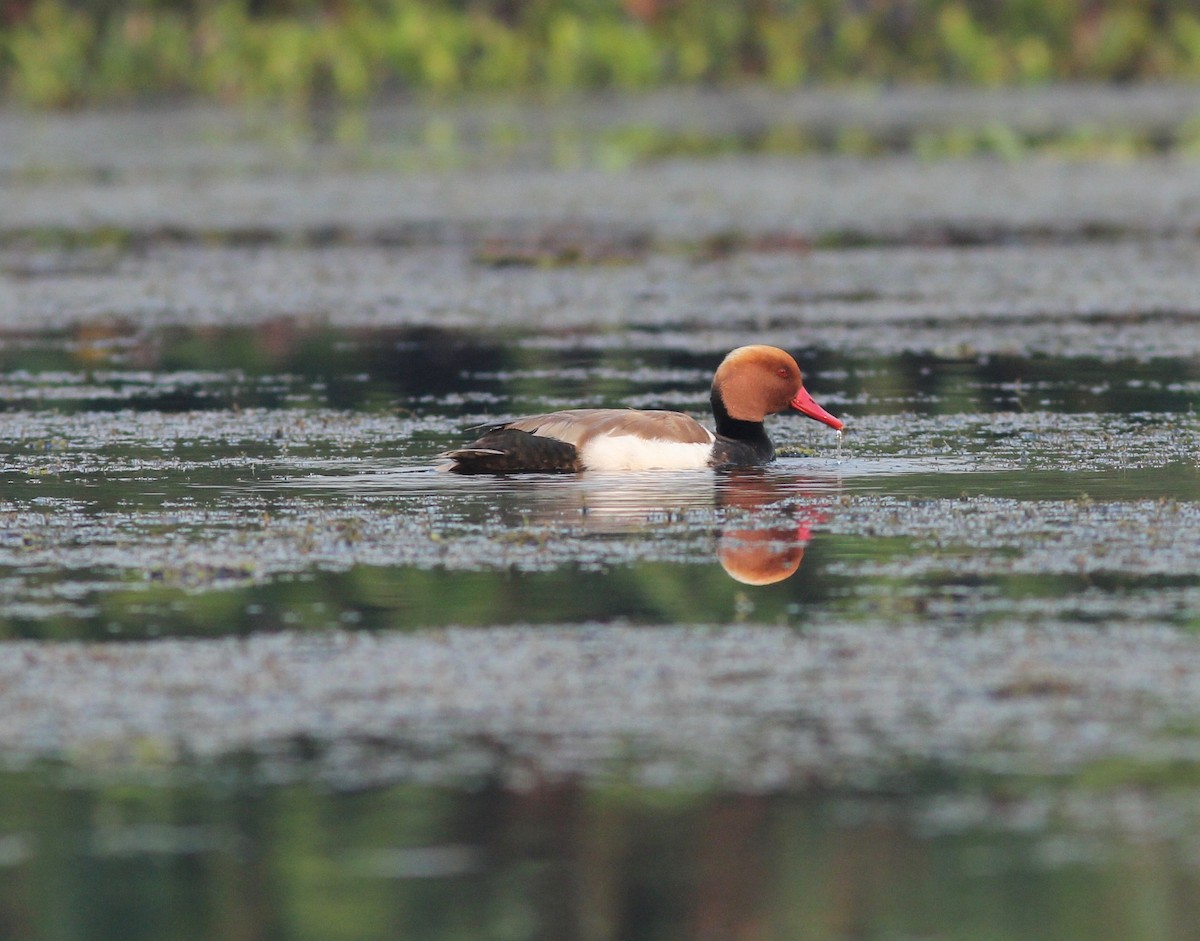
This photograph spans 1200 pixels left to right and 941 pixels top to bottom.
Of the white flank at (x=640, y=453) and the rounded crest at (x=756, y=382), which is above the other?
the rounded crest at (x=756, y=382)

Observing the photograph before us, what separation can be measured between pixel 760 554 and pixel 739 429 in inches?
97.4

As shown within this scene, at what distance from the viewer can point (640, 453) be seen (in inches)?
426

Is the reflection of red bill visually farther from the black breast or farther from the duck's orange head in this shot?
the black breast

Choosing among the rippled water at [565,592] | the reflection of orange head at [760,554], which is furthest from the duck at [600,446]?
the reflection of orange head at [760,554]

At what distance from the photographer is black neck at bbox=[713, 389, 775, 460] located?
11.2 meters

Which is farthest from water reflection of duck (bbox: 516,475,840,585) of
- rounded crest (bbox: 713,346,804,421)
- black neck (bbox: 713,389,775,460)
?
rounded crest (bbox: 713,346,804,421)

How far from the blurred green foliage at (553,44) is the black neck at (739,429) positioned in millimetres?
36380

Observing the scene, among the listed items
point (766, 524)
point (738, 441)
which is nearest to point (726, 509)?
point (766, 524)

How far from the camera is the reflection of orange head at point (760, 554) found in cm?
846

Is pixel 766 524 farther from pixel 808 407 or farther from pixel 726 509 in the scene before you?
pixel 808 407

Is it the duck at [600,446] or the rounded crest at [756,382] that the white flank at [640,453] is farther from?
the rounded crest at [756,382]

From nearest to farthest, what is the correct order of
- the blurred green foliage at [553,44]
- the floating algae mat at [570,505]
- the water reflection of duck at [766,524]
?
the floating algae mat at [570,505]
the water reflection of duck at [766,524]
the blurred green foliage at [553,44]

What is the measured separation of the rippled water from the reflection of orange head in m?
0.02

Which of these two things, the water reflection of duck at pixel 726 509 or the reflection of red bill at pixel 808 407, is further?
the reflection of red bill at pixel 808 407
